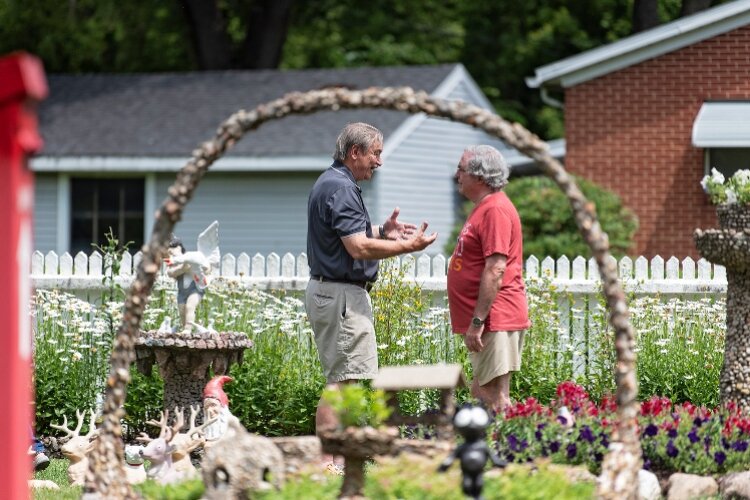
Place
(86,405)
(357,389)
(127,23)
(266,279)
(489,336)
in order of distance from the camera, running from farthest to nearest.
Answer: (127,23) → (266,279) → (86,405) → (489,336) → (357,389)

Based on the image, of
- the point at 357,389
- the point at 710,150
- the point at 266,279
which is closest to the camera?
the point at 357,389

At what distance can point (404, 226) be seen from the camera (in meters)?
6.48

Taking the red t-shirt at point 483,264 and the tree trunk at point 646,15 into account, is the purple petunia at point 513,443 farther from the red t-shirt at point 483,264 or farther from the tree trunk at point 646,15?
the tree trunk at point 646,15

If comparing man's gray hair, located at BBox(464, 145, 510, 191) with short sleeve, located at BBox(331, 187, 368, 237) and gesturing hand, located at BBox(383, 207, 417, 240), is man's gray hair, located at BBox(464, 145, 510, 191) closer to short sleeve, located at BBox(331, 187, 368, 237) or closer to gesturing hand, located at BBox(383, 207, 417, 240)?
gesturing hand, located at BBox(383, 207, 417, 240)

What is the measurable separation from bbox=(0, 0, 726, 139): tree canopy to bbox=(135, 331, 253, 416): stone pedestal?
64.6ft

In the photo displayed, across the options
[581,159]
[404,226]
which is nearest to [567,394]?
[404,226]

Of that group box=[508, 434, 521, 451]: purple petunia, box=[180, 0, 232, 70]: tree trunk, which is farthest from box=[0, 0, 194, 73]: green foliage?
box=[508, 434, 521, 451]: purple petunia

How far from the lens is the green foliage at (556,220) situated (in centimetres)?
1593

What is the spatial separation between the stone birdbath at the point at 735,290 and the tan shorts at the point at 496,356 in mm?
1254

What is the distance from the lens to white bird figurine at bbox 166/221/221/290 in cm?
752

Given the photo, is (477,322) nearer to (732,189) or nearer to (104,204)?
(732,189)

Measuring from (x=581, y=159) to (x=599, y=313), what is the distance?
A: 916 centimetres

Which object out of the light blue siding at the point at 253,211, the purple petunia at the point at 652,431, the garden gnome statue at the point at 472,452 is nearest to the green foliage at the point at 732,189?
the purple petunia at the point at 652,431

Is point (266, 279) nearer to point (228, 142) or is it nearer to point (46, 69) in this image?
point (228, 142)
